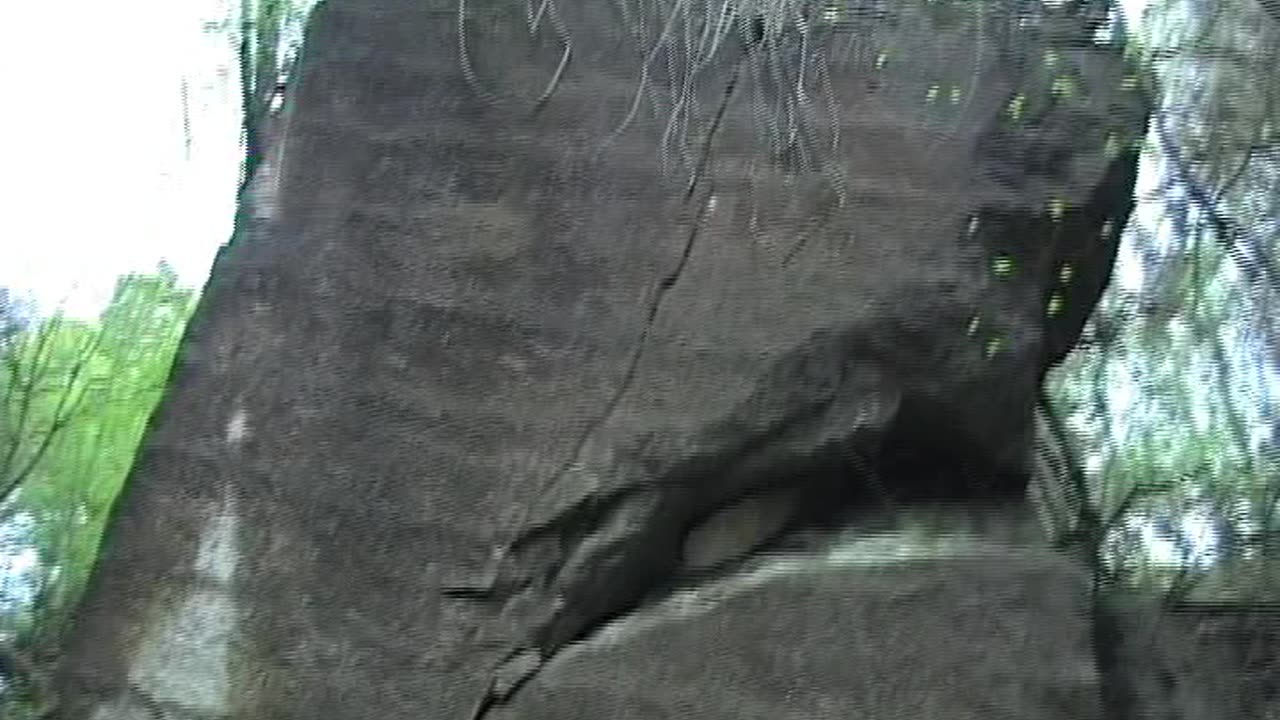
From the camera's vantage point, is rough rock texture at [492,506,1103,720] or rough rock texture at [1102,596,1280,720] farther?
rough rock texture at [1102,596,1280,720]

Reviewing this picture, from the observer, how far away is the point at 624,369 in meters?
1.18

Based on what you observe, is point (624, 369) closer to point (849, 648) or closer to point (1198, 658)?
point (849, 648)

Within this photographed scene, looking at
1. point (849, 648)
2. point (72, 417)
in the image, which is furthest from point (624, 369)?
point (72, 417)

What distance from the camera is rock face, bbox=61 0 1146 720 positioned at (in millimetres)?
1146

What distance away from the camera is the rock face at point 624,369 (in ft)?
3.76

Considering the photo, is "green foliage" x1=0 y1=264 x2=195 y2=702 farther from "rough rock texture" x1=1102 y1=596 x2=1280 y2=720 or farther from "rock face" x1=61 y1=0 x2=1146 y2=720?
"rough rock texture" x1=1102 y1=596 x2=1280 y2=720

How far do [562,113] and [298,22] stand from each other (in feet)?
1.07

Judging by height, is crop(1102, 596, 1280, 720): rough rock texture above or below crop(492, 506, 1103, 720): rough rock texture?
below

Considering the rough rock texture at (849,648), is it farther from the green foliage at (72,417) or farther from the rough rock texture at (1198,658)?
the green foliage at (72,417)

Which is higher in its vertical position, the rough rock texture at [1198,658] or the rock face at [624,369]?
the rock face at [624,369]

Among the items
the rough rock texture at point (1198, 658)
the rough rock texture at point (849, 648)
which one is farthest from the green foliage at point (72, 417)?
the rough rock texture at point (1198, 658)

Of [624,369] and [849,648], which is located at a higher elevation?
[624,369]

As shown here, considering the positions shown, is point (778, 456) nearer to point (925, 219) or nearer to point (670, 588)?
point (670, 588)

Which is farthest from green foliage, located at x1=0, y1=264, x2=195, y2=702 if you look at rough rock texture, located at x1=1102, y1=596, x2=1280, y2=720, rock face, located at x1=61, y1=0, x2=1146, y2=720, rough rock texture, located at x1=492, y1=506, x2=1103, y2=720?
rough rock texture, located at x1=1102, y1=596, x2=1280, y2=720
